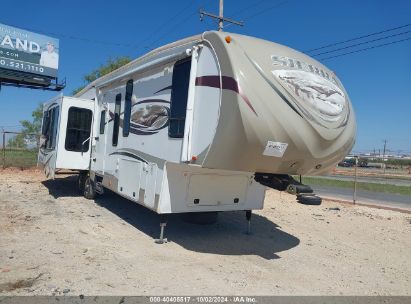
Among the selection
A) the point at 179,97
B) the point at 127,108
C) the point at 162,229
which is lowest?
the point at 162,229

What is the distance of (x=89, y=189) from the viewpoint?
35.0 ft

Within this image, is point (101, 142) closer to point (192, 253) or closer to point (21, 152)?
point (192, 253)

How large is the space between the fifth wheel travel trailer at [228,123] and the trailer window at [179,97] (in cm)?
2

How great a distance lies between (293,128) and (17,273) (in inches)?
156

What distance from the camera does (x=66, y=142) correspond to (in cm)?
1051

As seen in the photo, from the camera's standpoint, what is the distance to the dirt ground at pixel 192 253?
198 inches

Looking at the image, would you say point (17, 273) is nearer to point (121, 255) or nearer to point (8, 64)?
point (121, 255)

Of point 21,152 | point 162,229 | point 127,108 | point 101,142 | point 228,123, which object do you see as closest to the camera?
point 228,123

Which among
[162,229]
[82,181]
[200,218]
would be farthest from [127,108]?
[82,181]

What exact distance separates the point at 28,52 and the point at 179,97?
3403cm

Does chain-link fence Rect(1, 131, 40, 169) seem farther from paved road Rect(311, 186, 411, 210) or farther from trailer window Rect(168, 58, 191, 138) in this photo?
paved road Rect(311, 186, 411, 210)

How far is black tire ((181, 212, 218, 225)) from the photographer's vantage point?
25.5 feet

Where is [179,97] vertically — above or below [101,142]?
above

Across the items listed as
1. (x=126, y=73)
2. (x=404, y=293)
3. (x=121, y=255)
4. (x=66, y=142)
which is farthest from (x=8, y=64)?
(x=404, y=293)
